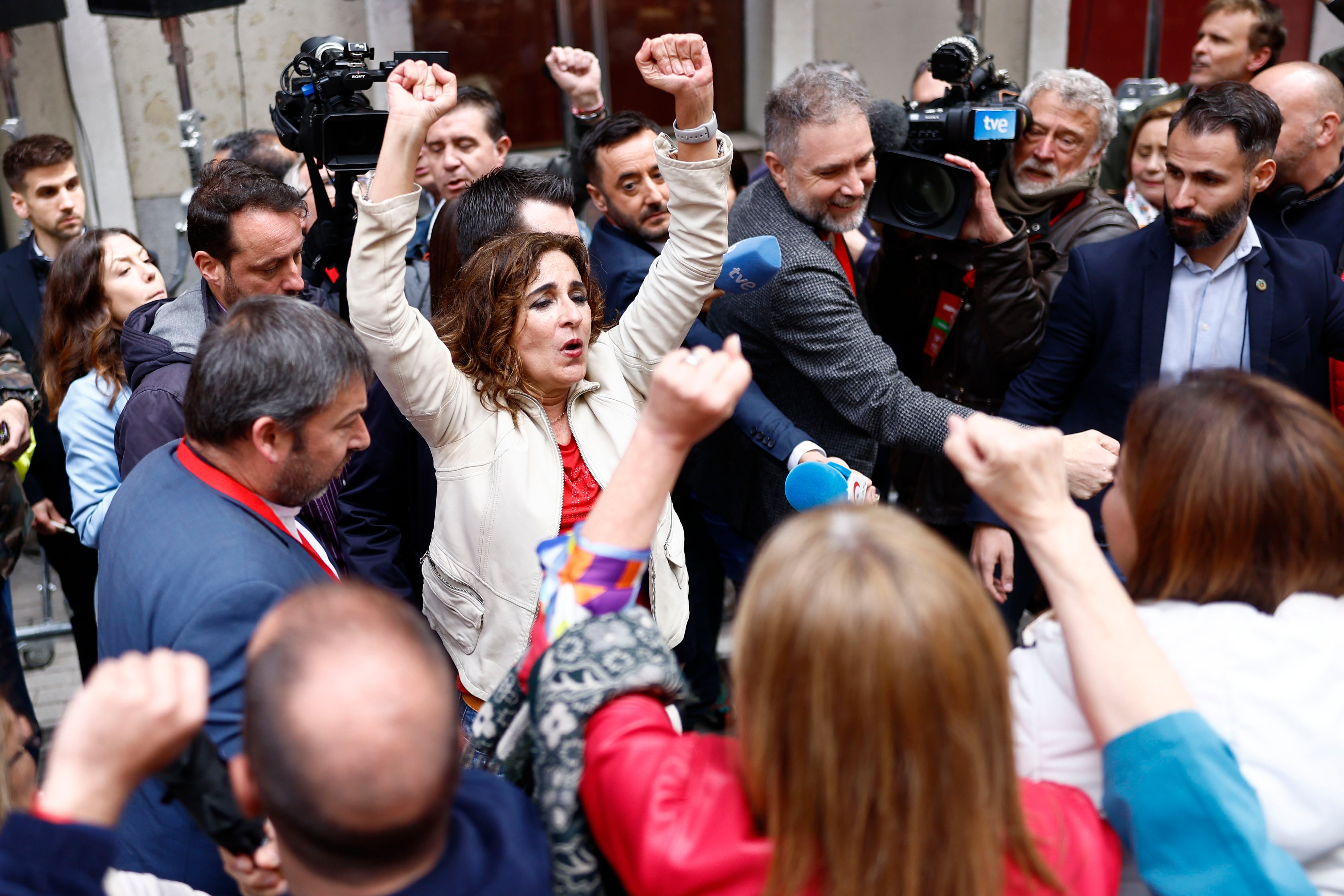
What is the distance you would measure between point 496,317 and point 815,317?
0.91 metres

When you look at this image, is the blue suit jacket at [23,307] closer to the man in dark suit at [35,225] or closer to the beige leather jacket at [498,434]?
the man in dark suit at [35,225]

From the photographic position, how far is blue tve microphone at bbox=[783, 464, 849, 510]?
7.08ft

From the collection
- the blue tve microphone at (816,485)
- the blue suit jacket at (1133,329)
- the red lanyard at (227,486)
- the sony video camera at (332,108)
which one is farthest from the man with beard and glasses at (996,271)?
the red lanyard at (227,486)

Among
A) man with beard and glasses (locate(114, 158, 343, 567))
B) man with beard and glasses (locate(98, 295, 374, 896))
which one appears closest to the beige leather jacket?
man with beard and glasses (locate(98, 295, 374, 896))

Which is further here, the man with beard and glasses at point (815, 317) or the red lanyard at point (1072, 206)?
the red lanyard at point (1072, 206)

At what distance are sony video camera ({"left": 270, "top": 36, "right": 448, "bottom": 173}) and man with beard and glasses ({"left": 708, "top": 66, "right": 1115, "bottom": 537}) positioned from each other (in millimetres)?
1019

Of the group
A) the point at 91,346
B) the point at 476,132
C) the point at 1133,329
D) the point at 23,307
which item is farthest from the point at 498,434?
the point at 23,307

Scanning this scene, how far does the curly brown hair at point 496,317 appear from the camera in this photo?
2088 mm

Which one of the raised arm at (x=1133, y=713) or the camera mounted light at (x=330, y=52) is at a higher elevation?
the camera mounted light at (x=330, y=52)

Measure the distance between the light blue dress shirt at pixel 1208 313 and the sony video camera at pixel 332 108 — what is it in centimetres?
200

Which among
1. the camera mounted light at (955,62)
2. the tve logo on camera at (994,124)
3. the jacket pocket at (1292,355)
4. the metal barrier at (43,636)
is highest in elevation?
the camera mounted light at (955,62)

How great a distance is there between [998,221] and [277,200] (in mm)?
1848

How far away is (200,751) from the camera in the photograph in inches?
47.7

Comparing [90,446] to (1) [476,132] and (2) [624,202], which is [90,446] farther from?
(1) [476,132]
